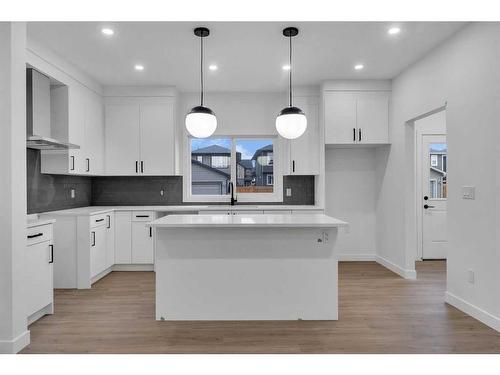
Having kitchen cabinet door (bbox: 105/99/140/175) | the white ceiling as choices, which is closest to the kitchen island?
the white ceiling

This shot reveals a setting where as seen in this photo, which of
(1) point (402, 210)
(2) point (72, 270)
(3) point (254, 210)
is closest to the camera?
(2) point (72, 270)

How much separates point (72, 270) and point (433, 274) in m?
4.71

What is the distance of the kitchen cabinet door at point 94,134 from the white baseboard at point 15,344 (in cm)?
258

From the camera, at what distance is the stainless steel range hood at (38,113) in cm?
362

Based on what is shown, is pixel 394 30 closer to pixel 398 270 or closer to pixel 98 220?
pixel 398 270

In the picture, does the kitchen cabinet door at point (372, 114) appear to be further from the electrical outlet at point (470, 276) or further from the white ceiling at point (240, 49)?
the electrical outlet at point (470, 276)

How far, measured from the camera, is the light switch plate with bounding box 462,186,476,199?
3145mm

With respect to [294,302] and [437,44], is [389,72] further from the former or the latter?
[294,302]

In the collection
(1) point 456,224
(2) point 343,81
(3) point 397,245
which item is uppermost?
(2) point 343,81

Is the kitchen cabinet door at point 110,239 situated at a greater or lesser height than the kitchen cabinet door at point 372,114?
lesser

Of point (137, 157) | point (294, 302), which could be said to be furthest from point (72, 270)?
point (294, 302)

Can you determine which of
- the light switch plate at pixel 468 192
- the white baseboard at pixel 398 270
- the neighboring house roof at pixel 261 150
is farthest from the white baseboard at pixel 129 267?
the light switch plate at pixel 468 192

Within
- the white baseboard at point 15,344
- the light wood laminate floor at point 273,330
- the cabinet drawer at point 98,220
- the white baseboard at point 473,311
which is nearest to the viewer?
the white baseboard at point 15,344

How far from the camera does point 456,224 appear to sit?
3.42m
